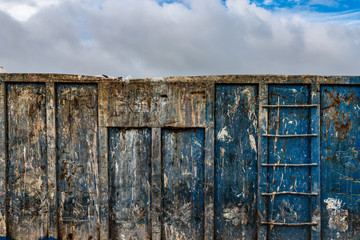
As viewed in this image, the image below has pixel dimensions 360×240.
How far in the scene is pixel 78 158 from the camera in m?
3.81

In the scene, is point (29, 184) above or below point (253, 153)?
below

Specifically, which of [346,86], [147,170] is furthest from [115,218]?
[346,86]

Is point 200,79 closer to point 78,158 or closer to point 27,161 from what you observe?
point 78,158

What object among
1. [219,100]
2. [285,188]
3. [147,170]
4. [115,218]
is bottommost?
[115,218]

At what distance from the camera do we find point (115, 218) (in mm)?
3838

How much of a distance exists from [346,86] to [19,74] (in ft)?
15.2

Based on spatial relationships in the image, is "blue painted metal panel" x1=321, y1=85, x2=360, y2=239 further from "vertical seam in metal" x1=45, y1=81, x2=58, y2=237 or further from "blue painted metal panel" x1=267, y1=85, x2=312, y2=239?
"vertical seam in metal" x1=45, y1=81, x2=58, y2=237

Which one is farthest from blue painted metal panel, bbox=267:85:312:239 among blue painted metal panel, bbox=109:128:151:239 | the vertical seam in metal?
the vertical seam in metal

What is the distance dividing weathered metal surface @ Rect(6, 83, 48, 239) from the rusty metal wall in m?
0.01

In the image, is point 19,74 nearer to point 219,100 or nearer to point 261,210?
point 219,100

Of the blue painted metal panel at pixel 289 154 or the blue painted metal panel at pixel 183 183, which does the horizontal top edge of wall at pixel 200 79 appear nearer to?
the blue painted metal panel at pixel 289 154

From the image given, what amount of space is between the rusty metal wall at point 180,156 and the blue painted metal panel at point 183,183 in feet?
0.05

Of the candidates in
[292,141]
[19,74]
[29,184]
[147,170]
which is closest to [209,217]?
[147,170]

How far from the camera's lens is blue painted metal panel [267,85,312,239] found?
377 cm
